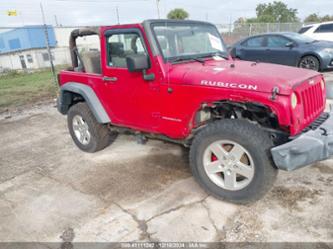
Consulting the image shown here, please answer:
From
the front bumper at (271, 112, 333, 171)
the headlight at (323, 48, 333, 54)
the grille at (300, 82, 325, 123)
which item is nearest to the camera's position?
the front bumper at (271, 112, 333, 171)

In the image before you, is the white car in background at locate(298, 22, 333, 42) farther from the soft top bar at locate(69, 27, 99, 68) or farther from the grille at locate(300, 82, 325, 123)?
the soft top bar at locate(69, 27, 99, 68)

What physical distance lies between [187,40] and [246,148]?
5.55ft

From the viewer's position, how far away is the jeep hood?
2.67 m

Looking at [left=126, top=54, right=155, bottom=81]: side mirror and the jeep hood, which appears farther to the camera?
[left=126, top=54, right=155, bottom=81]: side mirror

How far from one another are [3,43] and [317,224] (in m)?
51.9

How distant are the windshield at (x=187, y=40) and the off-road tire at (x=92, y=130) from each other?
168cm

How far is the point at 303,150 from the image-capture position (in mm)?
2498

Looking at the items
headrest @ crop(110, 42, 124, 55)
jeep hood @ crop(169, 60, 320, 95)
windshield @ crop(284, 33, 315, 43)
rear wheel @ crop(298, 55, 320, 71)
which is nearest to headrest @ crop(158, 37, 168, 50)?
jeep hood @ crop(169, 60, 320, 95)

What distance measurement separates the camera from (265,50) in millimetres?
9922

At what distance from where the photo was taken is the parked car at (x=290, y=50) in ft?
30.0

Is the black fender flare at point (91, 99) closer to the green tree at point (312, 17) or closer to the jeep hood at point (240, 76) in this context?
the jeep hood at point (240, 76)

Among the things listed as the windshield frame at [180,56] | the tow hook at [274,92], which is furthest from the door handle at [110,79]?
the tow hook at [274,92]

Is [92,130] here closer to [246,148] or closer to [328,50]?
[246,148]

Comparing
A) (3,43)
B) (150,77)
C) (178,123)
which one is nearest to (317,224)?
(178,123)
